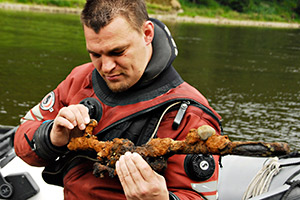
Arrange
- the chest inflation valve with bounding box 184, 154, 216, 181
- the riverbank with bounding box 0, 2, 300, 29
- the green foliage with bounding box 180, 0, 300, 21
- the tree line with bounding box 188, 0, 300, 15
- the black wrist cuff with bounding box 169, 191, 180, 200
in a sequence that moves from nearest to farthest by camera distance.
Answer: the black wrist cuff with bounding box 169, 191, 180, 200 → the chest inflation valve with bounding box 184, 154, 216, 181 → the riverbank with bounding box 0, 2, 300, 29 → the green foliage with bounding box 180, 0, 300, 21 → the tree line with bounding box 188, 0, 300, 15

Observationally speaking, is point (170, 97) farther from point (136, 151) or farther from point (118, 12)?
point (118, 12)

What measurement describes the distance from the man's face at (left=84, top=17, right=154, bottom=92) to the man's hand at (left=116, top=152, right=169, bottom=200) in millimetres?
604

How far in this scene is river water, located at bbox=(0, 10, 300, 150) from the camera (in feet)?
30.4

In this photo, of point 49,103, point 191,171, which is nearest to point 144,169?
point 191,171

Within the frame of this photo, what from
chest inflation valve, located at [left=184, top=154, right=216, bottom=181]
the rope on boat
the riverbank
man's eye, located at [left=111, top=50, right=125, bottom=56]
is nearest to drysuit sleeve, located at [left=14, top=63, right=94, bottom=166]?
man's eye, located at [left=111, top=50, right=125, bottom=56]

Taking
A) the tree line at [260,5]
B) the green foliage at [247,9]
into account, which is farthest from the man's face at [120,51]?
the tree line at [260,5]

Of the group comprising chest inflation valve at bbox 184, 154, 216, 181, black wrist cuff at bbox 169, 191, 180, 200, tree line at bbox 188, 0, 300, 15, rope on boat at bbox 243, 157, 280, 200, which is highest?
chest inflation valve at bbox 184, 154, 216, 181

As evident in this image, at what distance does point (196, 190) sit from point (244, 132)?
23.3ft

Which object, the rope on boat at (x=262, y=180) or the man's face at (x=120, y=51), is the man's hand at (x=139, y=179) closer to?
the man's face at (x=120, y=51)

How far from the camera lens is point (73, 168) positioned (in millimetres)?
2260

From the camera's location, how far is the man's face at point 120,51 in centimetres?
200

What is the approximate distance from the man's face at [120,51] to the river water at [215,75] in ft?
22.0

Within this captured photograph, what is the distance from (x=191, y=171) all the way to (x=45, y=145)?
0.89m

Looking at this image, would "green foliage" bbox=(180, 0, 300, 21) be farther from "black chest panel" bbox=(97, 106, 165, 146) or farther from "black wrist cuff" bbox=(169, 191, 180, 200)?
"black wrist cuff" bbox=(169, 191, 180, 200)
